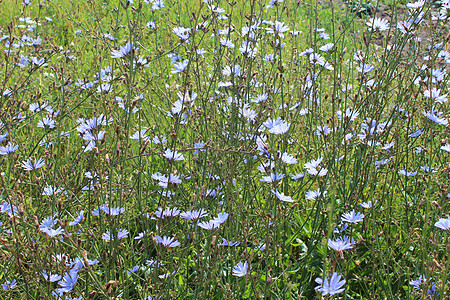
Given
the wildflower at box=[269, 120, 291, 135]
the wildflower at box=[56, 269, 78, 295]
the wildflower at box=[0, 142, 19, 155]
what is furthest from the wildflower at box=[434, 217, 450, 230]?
the wildflower at box=[0, 142, 19, 155]

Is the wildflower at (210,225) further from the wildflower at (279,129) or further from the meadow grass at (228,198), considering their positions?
the wildflower at (279,129)

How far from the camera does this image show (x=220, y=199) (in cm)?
213

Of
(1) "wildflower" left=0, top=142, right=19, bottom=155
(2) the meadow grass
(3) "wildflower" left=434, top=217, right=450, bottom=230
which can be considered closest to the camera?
(3) "wildflower" left=434, top=217, right=450, bottom=230

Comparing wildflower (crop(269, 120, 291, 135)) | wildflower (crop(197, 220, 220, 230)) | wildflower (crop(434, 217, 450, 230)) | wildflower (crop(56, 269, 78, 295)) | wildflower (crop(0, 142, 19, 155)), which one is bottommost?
wildflower (crop(434, 217, 450, 230))

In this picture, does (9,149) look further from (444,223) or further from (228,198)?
(444,223)

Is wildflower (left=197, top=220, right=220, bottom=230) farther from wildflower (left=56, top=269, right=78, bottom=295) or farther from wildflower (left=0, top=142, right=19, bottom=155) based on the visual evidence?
wildflower (left=0, top=142, right=19, bottom=155)

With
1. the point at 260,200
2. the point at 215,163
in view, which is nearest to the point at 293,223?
the point at 260,200

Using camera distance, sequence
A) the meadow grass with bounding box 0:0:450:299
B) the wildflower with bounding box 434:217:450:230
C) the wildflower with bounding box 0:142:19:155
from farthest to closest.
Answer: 1. the wildflower with bounding box 0:142:19:155
2. the meadow grass with bounding box 0:0:450:299
3. the wildflower with bounding box 434:217:450:230

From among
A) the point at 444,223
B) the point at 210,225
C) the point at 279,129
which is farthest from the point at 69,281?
the point at 444,223

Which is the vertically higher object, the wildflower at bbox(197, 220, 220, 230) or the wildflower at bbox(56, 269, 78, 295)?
the wildflower at bbox(197, 220, 220, 230)

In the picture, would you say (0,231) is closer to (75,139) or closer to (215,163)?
(215,163)

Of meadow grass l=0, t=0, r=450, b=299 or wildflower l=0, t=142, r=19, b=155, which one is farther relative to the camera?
wildflower l=0, t=142, r=19, b=155

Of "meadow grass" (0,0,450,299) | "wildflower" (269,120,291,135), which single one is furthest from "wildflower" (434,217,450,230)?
"wildflower" (269,120,291,135)

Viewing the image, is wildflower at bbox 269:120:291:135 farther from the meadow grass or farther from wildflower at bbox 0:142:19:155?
wildflower at bbox 0:142:19:155
